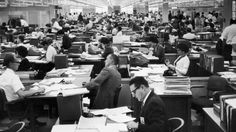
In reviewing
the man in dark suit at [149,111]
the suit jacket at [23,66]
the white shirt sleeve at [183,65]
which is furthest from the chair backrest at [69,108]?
the suit jacket at [23,66]

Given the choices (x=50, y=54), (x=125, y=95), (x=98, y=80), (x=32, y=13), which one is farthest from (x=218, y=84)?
(x=32, y=13)

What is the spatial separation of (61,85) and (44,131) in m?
0.83

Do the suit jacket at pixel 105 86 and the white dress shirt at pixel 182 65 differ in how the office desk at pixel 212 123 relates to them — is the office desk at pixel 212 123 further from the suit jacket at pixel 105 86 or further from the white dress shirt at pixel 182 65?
the white dress shirt at pixel 182 65

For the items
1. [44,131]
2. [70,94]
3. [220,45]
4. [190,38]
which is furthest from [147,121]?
[190,38]

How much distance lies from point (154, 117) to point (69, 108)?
0.94 metres

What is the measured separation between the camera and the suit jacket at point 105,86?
503 cm

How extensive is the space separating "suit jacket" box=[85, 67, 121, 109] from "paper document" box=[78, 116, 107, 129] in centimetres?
137

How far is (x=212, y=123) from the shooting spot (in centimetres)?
389

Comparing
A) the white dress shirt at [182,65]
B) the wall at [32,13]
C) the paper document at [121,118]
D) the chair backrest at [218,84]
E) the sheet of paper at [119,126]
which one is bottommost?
the sheet of paper at [119,126]

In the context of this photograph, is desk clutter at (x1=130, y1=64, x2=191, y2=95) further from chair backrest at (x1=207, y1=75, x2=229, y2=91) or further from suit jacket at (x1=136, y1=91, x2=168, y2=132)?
suit jacket at (x1=136, y1=91, x2=168, y2=132)

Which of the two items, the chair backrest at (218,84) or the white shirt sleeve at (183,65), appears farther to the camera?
the white shirt sleeve at (183,65)

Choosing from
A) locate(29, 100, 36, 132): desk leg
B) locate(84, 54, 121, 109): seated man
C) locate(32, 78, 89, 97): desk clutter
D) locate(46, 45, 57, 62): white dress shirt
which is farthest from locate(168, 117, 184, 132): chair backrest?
locate(46, 45, 57, 62): white dress shirt

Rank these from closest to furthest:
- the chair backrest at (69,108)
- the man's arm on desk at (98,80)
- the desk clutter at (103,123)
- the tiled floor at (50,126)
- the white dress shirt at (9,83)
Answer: the desk clutter at (103,123), the chair backrest at (69,108), the white dress shirt at (9,83), the man's arm on desk at (98,80), the tiled floor at (50,126)

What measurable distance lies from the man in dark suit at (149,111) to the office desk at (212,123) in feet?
2.01
